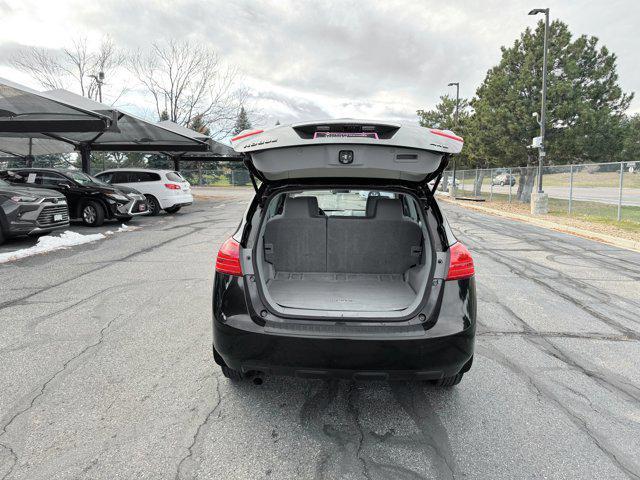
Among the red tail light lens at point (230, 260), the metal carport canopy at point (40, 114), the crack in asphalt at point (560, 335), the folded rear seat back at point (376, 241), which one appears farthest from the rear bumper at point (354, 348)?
the metal carport canopy at point (40, 114)

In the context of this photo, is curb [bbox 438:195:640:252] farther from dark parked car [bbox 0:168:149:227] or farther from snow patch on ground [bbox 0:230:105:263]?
dark parked car [bbox 0:168:149:227]

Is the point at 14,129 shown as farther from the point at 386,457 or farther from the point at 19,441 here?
the point at 386,457

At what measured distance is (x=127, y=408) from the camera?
8.76 feet

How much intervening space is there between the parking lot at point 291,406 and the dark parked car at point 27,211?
378 centimetres

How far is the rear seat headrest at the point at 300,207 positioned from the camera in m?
3.57

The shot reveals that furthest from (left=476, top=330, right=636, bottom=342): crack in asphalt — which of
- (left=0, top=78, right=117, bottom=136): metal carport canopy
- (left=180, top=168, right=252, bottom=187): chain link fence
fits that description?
(left=180, top=168, right=252, bottom=187): chain link fence

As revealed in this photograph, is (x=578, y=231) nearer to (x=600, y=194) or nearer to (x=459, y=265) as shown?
(x=459, y=265)

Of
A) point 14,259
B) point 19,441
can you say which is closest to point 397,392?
point 19,441

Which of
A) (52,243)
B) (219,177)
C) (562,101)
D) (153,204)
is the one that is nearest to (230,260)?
(52,243)

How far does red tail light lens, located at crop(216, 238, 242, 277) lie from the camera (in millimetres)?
2600

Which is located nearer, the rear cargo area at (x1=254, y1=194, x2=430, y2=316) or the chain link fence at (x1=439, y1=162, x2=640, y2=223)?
the rear cargo area at (x1=254, y1=194, x2=430, y2=316)

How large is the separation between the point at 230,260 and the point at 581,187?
22292 mm

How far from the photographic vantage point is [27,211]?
8164 millimetres

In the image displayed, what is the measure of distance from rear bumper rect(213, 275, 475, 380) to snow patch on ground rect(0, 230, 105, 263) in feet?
22.1
